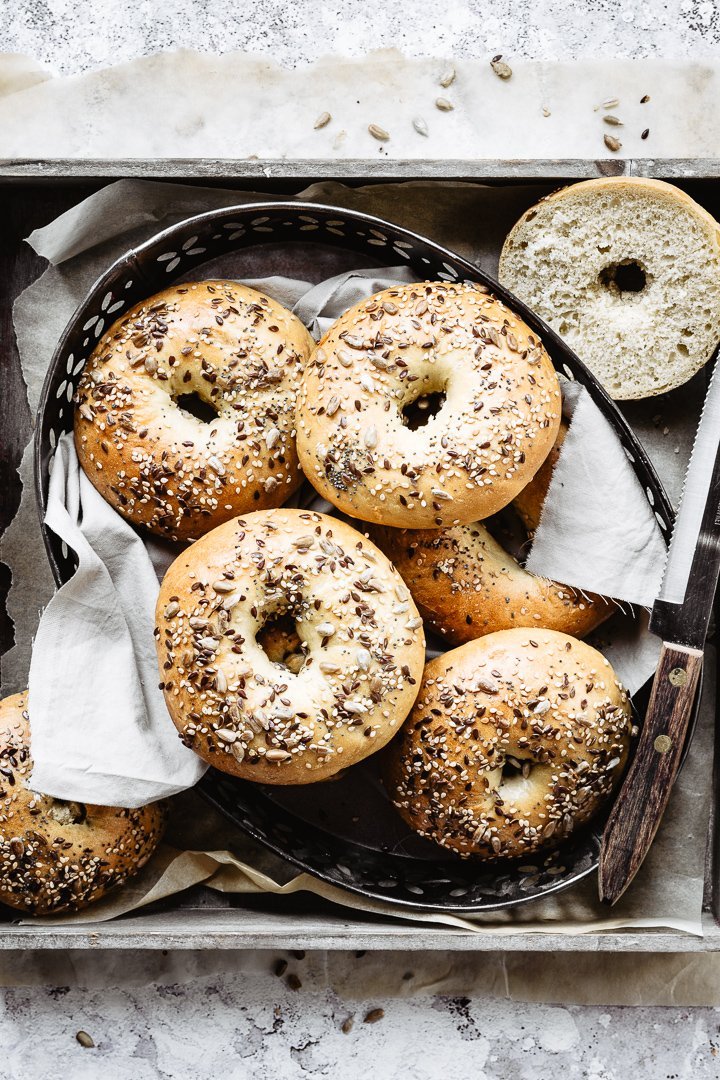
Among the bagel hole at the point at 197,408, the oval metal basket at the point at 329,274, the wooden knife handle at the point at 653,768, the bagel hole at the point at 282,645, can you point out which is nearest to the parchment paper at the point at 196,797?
the oval metal basket at the point at 329,274

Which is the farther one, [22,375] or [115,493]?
[22,375]

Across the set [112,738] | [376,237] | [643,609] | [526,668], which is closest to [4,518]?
[112,738]

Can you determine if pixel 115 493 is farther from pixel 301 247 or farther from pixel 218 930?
pixel 218 930

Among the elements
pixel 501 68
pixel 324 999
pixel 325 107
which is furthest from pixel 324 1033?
pixel 501 68

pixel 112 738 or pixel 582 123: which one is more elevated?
pixel 582 123

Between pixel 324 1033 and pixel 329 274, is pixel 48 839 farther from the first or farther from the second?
pixel 329 274
